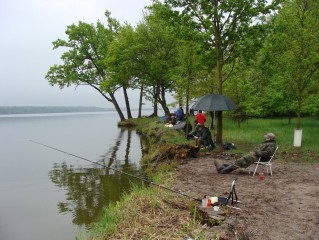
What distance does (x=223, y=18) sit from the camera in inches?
613

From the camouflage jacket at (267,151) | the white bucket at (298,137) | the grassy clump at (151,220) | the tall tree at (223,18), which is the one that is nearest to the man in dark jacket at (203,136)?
the tall tree at (223,18)

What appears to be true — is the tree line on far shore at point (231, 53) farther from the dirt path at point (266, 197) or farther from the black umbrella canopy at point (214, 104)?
the dirt path at point (266, 197)

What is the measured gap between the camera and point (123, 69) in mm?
36750

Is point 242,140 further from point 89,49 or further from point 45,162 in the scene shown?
point 89,49

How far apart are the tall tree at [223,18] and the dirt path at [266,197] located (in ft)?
15.8

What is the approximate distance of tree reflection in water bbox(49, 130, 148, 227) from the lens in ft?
33.0

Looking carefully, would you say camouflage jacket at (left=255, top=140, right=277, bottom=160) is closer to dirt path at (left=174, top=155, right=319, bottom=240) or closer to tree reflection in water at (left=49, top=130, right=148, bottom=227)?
dirt path at (left=174, top=155, right=319, bottom=240)

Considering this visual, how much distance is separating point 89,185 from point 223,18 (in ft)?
30.7

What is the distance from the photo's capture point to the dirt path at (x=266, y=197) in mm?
5840

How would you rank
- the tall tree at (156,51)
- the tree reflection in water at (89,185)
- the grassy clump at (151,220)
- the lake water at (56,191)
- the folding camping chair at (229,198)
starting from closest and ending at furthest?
the grassy clump at (151,220)
the folding camping chair at (229,198)
the lake water at (56,191)
the tree reflection in water at (89,185)
the tall tree at (156,51)

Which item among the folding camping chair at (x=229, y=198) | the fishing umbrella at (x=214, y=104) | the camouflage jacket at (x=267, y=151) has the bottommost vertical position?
the folding camping chair at (x=229, y=198)

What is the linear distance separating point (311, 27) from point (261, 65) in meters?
3.14

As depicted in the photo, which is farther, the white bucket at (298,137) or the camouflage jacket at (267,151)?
the white bucket at (298,137)

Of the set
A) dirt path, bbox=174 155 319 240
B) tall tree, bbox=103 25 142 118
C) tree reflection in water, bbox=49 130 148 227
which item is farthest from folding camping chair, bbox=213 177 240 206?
tall tree, bbox=103 25 142 118
